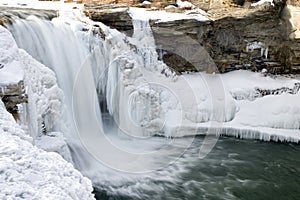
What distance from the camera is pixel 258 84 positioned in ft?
33.3

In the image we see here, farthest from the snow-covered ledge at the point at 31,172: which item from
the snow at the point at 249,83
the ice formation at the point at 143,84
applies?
the snow at the point at 249,83

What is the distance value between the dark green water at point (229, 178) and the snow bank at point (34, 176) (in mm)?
3449

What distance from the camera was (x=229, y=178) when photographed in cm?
680

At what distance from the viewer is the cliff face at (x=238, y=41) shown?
10078 millimetres

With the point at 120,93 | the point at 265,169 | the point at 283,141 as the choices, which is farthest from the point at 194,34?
the point at 265,169

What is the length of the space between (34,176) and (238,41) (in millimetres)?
9174

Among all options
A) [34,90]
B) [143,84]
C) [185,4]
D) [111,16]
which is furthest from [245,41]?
[34,90]

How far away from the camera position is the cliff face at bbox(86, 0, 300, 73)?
10.1m

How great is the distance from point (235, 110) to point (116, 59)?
3613 millimetres

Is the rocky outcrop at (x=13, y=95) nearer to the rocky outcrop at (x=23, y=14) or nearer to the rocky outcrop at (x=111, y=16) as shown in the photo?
the rocky outcrop at (x=23, y=14)

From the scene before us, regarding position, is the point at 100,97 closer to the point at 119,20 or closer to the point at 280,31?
the point at 119,20

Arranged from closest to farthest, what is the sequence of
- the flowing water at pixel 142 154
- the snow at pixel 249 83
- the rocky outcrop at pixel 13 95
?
the rocky outcrop at pixel 13 95 < the flowing water at pixel 142 154 < the snow at pixel 249 83

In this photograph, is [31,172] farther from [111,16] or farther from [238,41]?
[238,41]

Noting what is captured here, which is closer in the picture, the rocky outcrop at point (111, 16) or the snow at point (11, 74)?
the snow at point (11, 74)
